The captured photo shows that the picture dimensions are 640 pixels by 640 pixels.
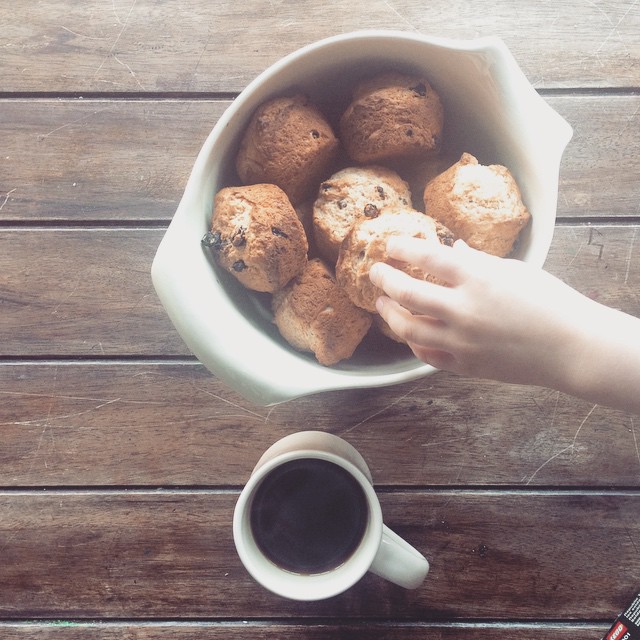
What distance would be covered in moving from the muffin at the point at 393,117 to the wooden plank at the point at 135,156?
22 centimetres

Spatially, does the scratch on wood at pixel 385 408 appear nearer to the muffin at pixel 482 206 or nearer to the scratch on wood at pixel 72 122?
the muffin at pixel 482 206

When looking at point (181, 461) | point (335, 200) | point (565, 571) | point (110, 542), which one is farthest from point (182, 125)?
point (565, 571)

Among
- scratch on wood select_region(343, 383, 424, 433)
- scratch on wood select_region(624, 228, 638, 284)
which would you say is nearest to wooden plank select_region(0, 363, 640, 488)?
scratch on wood select_region(343, 383, 424, 433)

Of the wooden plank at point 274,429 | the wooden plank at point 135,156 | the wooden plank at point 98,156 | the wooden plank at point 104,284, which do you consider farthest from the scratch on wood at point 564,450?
the wooden plank at point 98,156

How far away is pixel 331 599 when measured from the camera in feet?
2.49

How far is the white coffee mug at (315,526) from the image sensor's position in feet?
2.10

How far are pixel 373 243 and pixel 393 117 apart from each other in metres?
0.12

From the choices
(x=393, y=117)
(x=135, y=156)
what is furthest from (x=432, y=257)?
(x=135, y=156)

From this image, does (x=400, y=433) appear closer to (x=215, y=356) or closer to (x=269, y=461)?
(x=269, y=461)

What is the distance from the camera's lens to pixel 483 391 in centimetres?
74

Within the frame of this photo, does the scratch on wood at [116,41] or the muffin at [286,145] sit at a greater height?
the muffin at [286,145]

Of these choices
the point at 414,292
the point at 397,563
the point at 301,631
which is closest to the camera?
the point at 414,292

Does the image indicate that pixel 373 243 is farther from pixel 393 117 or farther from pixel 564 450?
pixel 564 450

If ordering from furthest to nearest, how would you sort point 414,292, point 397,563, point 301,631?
point 301,631, point 397,563, point 414,292
